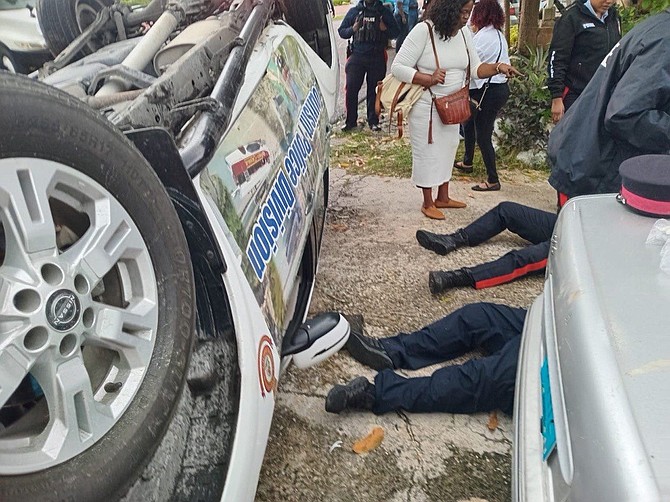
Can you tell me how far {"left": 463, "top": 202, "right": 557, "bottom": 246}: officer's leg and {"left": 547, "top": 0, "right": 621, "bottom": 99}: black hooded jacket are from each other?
4.19 ft

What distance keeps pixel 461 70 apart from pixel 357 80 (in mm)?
3332

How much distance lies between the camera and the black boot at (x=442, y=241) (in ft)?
14.9

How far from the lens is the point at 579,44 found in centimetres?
496

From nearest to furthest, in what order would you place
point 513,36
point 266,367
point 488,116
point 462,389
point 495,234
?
1. point 266,367
2. point 462,389
3. point 495,234
4. point 488,116
5. point 513,36

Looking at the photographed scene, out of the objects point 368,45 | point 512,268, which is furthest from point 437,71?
point 368,45

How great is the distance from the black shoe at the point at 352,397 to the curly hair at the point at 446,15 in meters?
3.03

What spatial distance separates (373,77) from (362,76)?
14 centimetres

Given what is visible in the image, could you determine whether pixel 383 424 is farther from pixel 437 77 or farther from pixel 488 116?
pixel 488 116

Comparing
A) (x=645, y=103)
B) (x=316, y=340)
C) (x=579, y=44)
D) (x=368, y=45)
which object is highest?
(x=645, y=103)

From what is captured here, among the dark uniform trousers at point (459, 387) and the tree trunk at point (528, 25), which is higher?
the tree trunk at point (528, 25)

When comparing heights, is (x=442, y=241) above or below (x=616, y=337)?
below

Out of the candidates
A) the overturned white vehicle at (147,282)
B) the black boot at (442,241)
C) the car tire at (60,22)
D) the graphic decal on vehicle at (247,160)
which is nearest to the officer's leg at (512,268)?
the black boot at (442,241)

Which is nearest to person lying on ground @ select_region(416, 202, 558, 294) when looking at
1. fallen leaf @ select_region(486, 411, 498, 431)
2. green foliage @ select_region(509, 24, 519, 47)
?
fallen leaf @ select_region(486, 411, 498, 431)

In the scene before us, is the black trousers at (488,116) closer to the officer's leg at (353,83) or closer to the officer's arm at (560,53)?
the officer's arm at (560,53)
